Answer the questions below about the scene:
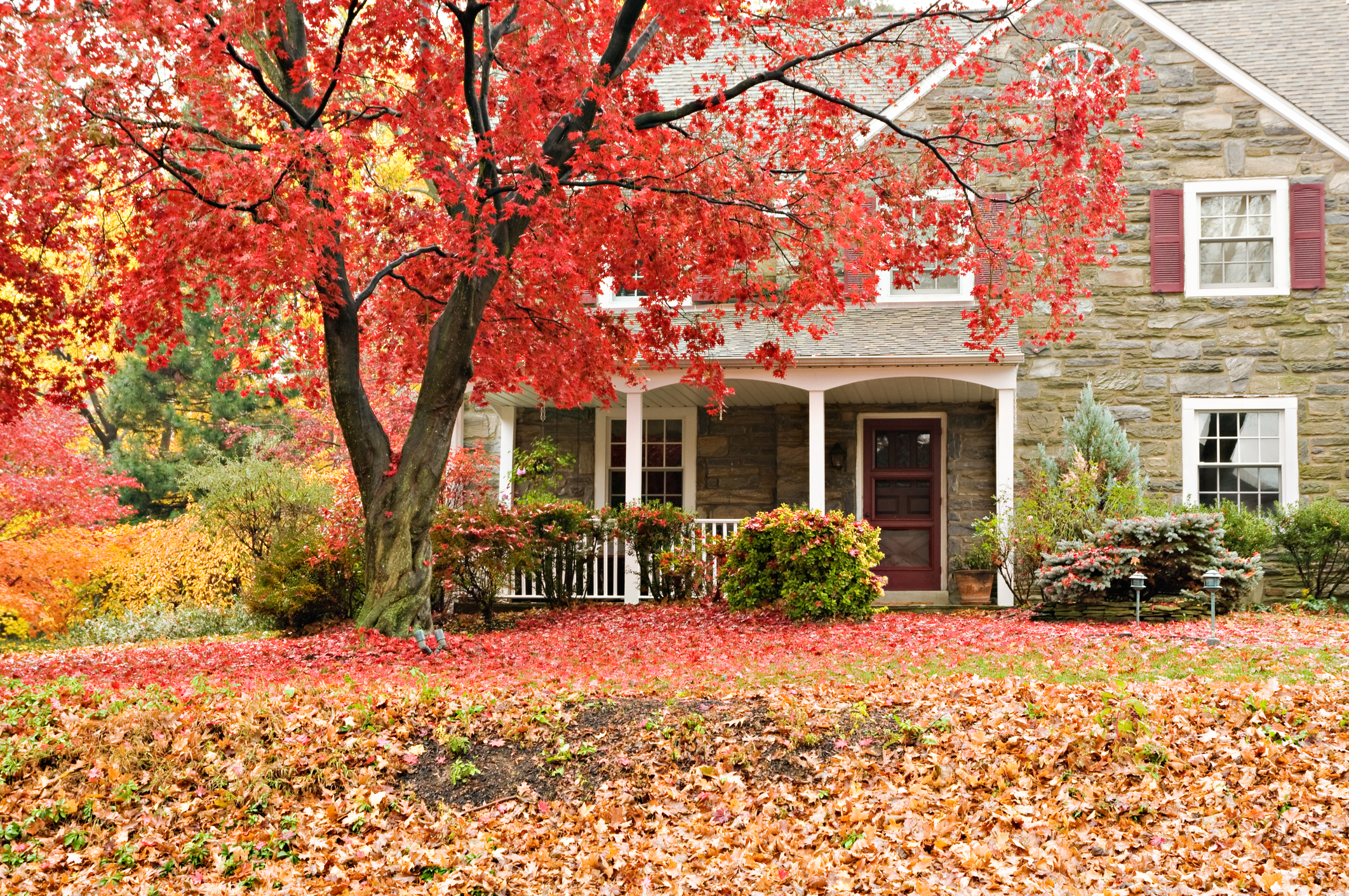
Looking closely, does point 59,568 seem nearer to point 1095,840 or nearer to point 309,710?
point 309,710

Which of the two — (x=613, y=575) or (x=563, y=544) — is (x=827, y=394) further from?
(x=563, y=544)

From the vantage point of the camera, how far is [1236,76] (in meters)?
12.2

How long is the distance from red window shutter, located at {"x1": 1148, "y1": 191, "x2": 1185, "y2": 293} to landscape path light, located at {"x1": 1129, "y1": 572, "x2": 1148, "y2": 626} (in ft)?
13.9

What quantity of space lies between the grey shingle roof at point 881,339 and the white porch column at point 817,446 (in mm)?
527

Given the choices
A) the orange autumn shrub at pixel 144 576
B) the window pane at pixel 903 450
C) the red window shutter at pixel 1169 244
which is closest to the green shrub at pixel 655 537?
the window pane at pixel 903 450

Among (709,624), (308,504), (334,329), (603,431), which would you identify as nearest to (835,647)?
(709,624)

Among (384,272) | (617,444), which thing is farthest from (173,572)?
(384,272)

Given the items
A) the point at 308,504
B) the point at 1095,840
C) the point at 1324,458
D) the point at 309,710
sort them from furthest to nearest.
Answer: the point at 308,504 → the point at 1324,458 → the point at 309,710 → the point at 1095,840

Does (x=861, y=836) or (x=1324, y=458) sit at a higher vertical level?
(x=1324, y=458)

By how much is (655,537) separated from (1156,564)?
17.1 feet

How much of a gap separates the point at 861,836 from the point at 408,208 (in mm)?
6893

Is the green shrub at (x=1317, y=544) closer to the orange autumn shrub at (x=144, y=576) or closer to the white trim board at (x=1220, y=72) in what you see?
the white trim board at (x=1220, y=72)

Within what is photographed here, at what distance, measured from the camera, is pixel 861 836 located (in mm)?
4293

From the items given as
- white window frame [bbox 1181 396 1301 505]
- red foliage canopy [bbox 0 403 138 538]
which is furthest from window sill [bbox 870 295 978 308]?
red foliage canopy [bbox 0 403 138 538]
